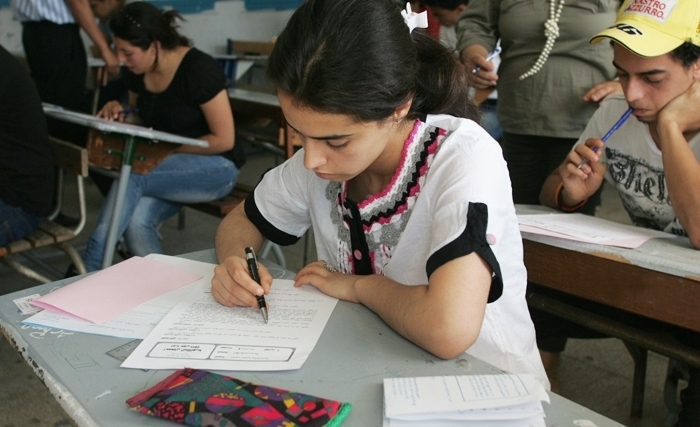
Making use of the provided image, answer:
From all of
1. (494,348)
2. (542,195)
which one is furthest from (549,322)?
(494,348)

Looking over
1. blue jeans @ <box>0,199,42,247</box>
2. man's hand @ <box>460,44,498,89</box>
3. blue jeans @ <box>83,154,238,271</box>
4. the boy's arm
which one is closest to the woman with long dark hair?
the boy's arm

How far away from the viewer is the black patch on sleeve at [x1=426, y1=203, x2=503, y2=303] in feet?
3.01

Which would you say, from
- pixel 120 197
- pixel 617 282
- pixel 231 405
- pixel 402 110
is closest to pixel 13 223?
pixel 120 197

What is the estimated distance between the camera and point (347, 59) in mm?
954

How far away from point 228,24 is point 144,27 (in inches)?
123

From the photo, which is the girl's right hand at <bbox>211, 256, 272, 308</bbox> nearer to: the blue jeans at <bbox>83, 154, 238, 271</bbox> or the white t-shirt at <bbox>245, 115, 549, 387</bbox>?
the white t-shirt at <bbox>245, 115, 549, 387</bbox>

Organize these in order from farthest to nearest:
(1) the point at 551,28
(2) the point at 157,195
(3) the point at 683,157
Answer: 1. (2) the point at 157,195
2. (1) the point at 551,28
3. (3) the point at 683,157

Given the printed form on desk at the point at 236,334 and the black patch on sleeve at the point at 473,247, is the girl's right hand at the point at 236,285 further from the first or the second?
the black patch on sleeve at the point at 473,247

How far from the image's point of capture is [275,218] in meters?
1.35

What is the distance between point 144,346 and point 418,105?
60cm

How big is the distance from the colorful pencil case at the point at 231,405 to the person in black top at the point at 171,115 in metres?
1.70

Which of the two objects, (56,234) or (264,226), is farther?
(56,234)

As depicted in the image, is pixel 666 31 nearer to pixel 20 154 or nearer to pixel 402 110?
pixel 402 110

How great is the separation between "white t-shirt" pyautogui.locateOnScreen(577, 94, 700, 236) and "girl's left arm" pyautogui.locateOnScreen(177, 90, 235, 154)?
1356 mm
